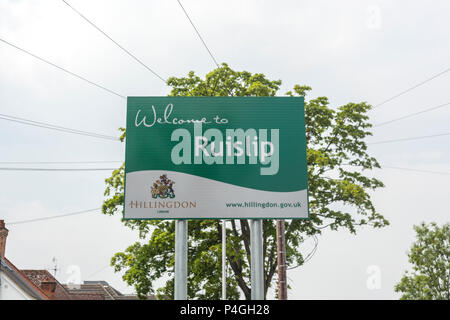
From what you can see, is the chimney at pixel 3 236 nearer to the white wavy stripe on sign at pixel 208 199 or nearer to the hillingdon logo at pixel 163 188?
the white wavy stripe on sign at pixel 208 199

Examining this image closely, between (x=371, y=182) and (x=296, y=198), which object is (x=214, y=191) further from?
(x=371, y=182)

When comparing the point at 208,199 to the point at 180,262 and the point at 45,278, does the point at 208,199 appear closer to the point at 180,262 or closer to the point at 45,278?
the point at 180,262

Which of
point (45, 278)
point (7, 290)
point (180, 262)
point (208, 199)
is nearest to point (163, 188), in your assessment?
point (208, 199)

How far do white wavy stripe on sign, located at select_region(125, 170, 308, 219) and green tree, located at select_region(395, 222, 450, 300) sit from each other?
30901 millimetres

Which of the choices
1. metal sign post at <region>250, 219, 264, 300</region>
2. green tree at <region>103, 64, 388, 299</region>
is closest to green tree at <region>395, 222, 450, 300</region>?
green tree at <region>103, 64, 388, 299</region>

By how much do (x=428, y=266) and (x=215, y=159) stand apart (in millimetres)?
33201

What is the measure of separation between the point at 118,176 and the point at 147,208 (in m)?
12.4

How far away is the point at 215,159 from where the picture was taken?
13.6m

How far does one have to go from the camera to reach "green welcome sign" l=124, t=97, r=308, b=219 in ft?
44.0

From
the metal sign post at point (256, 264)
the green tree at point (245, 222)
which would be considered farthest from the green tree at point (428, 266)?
the metal sign post at point (256, 264)

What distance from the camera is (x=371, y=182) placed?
26.0 meters
